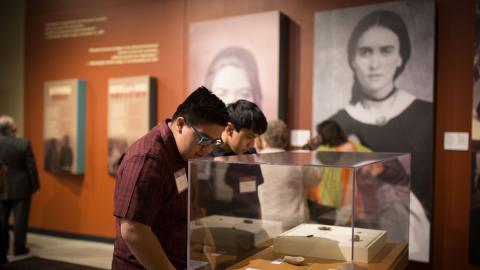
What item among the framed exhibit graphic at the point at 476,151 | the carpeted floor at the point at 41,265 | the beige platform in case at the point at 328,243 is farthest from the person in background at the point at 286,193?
the carpeted floor at the point at 41,265

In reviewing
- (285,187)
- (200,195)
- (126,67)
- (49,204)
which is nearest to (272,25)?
(126,67)

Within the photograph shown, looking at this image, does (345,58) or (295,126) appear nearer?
(345,58)

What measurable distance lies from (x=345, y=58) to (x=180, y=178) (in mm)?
2780

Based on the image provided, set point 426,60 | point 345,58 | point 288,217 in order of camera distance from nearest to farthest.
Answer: point 288,217 → point 426,60 → point 345,58

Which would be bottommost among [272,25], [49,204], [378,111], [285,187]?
[49,204]

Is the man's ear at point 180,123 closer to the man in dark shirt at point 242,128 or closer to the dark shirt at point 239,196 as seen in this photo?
the dark shirt at point 239,196

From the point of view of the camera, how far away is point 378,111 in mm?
4066

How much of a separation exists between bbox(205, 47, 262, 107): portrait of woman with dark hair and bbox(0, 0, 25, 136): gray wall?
3.04 metres

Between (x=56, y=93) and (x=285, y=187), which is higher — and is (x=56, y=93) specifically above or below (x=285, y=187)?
above

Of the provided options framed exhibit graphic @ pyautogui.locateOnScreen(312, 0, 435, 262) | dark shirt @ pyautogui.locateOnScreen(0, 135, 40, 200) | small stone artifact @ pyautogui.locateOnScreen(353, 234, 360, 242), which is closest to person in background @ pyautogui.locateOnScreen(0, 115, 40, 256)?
dark shirt @ pyautogui.locateOnScreen(0, 135, 40, 200)

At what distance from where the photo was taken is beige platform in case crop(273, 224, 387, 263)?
1546 mm

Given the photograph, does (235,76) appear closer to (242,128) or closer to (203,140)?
(242,128)

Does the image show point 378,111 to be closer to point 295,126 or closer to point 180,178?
point 295,126

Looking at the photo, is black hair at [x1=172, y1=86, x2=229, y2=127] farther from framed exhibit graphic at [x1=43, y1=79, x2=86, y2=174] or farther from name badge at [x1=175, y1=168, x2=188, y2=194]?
framed exhibit graphic at [x1=43, y1=79, x2=86, y2=174]
